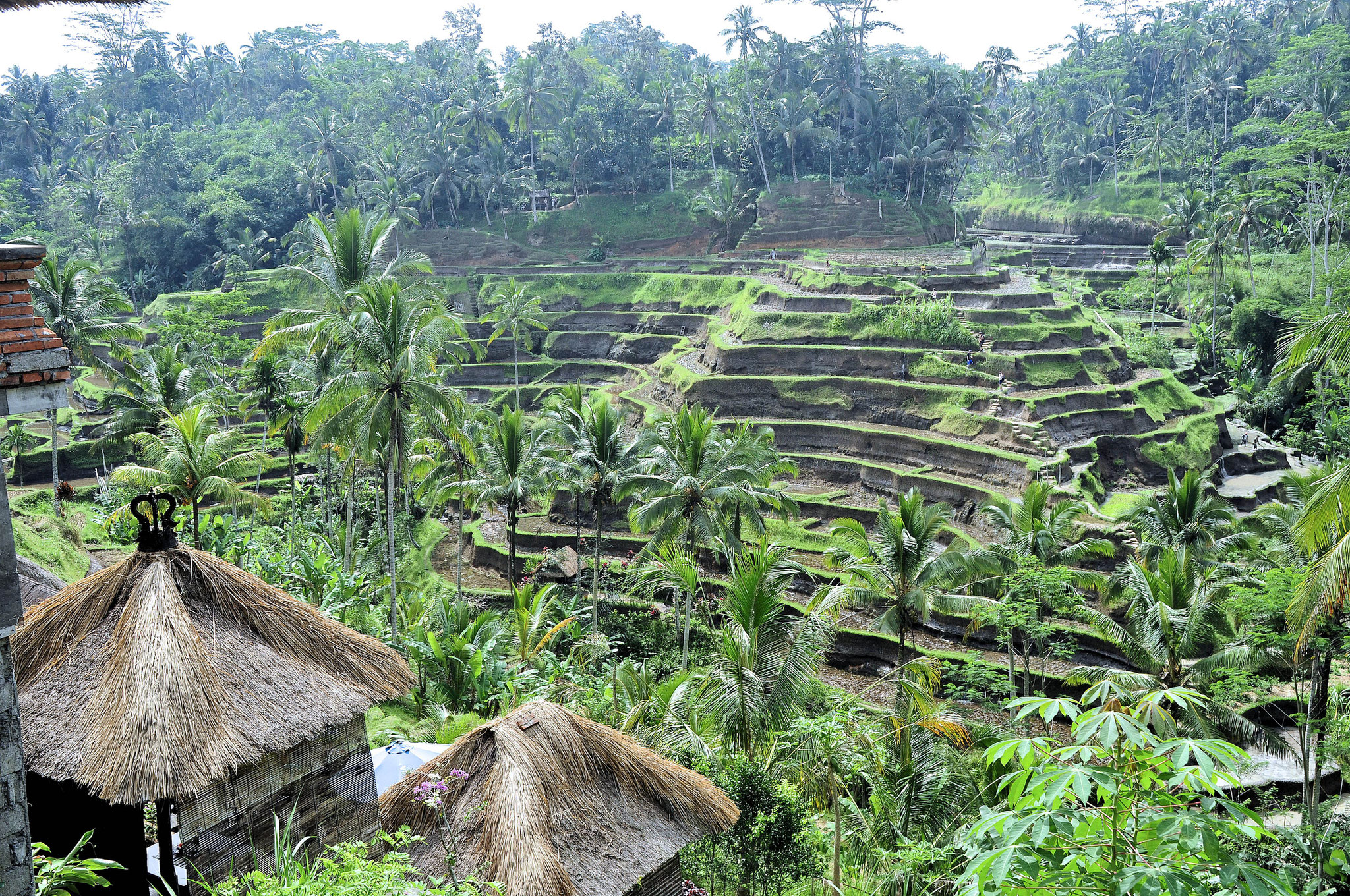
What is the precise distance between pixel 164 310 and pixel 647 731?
49.9 metres

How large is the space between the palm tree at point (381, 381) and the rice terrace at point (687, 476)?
0.34 ft

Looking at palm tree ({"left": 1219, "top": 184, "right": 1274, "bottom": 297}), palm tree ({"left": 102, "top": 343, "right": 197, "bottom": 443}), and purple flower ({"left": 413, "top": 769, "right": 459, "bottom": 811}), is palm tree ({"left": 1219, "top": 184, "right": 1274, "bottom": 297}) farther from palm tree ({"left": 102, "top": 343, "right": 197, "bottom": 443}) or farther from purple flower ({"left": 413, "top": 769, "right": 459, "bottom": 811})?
purple flower ({"left": 413, "top": 769, "right": 459, "bottom": 811})

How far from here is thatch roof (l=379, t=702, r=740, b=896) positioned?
8344 millimetres

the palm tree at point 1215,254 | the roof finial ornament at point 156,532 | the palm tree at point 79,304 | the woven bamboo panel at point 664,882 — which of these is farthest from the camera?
the palm tree at point 1215,254

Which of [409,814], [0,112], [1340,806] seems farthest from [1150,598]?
[0,112]

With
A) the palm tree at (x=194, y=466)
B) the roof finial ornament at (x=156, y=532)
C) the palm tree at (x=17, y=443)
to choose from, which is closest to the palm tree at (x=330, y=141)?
the palm tree at (x=17, y=443)

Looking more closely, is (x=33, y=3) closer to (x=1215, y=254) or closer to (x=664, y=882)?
(x=664, y=882)

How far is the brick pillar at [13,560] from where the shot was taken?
496 centimetres

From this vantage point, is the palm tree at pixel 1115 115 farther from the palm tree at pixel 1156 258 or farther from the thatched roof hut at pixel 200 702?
the thatched roof hut at pixel 200 702

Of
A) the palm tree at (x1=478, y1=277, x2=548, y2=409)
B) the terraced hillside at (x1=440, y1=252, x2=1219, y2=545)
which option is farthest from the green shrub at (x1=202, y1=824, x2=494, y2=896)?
the palm tree at (x1=478, y1=277, x2=548, y2=409)

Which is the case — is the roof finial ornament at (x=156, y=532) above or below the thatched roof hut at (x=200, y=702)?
above

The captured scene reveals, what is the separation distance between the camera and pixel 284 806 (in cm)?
823

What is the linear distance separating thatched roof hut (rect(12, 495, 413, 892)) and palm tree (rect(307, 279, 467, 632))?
10.2 metres

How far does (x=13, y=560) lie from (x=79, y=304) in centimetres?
2740
